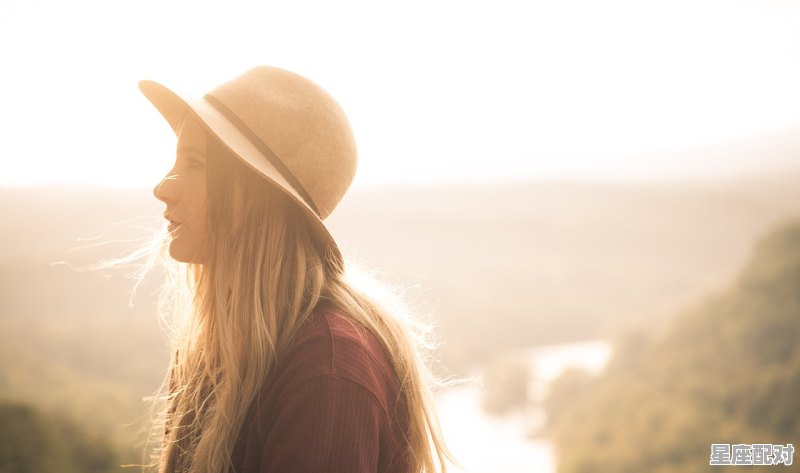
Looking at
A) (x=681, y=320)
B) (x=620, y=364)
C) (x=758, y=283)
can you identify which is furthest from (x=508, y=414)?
(x=758, y=283)

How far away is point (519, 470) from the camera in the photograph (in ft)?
46.1

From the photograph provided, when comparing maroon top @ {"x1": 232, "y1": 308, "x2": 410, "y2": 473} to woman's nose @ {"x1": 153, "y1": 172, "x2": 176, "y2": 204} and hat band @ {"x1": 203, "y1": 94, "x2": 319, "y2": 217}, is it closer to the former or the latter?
hat band @ {"x1": 203, "y1": 94, "x2": 319, "y2": 217}

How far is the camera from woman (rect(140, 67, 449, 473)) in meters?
1.11

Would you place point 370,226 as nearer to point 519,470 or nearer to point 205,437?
point 519,470

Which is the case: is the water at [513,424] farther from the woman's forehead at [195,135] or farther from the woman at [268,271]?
the woman's forehead at [195,135]

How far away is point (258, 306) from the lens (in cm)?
118

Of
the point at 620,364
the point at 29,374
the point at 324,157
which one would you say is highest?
the point at 324,157

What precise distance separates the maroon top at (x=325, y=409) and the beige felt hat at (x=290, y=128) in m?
0.27

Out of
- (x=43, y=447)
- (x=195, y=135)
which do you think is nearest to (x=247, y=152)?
(x=195, y=135)

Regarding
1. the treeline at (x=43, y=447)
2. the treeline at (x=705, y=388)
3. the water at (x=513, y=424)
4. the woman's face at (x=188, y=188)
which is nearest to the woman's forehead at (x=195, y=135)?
the woman's face at (x=188, y=188)

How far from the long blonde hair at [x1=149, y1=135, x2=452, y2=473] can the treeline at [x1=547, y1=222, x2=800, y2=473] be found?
40.5 ft

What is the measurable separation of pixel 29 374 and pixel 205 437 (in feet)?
38.8

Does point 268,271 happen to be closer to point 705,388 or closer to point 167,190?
point 167,190

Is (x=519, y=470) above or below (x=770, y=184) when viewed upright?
below
